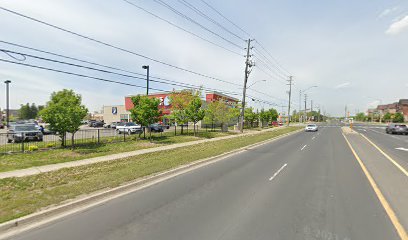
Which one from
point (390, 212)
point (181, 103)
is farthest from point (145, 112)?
point (390, 212)

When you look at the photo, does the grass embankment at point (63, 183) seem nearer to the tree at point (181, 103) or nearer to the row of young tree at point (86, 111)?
the row of young tree at point (86, 111)

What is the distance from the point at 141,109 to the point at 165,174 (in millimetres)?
11290

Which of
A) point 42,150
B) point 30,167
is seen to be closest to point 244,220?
point 30,167

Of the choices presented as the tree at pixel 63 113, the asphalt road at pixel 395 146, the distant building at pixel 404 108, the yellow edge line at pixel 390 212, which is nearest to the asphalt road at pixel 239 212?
the yellow edge line at pixel 390 212

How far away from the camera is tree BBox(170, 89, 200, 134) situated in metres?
25.0

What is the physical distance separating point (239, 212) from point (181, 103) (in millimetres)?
22035

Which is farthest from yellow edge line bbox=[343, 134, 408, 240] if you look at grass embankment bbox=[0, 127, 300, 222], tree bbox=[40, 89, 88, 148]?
tree bbox=[40, 89, 88, 148]

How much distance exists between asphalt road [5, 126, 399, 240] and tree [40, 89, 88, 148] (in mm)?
10109

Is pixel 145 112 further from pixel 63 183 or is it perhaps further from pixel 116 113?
pixel 116 113

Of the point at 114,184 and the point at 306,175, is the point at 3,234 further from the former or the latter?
the point at 306,175

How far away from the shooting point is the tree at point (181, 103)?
2500cm

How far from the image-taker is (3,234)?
4.31 m

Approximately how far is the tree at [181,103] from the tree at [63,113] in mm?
10771

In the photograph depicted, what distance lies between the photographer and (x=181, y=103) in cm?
2653
